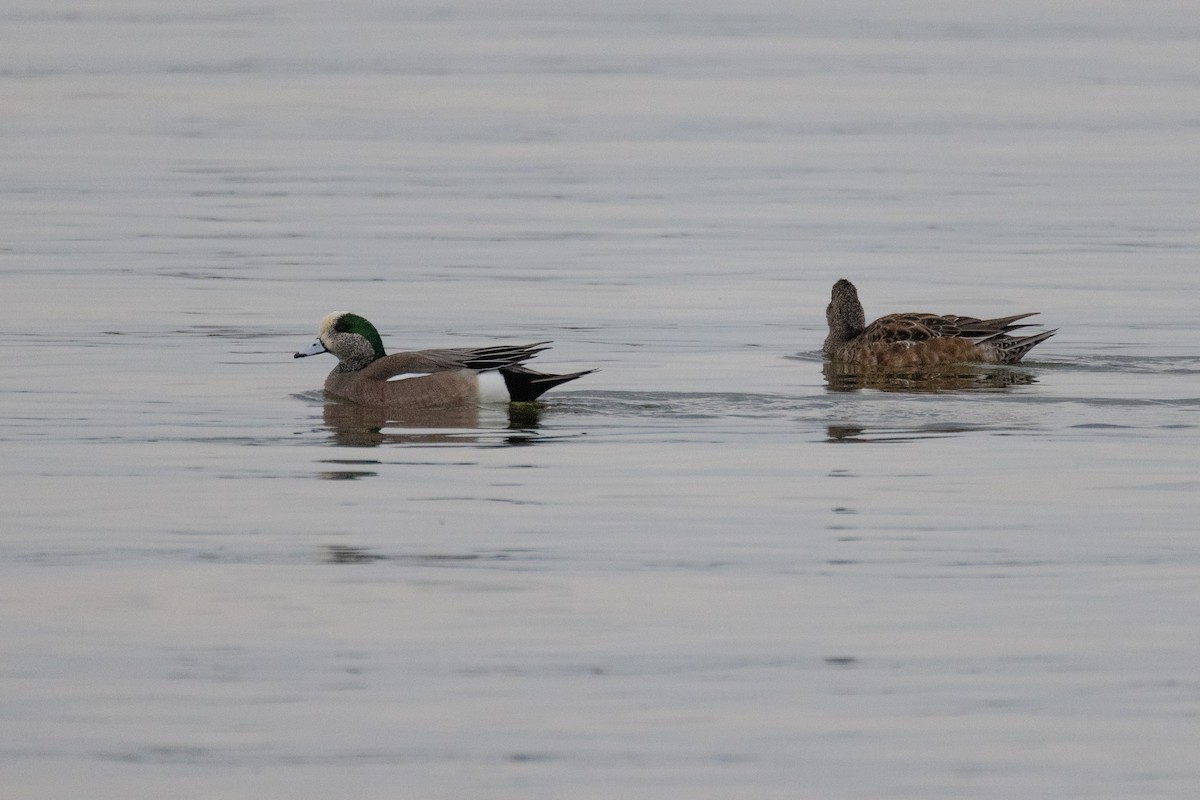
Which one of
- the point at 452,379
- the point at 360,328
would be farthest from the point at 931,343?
the point at 360,328

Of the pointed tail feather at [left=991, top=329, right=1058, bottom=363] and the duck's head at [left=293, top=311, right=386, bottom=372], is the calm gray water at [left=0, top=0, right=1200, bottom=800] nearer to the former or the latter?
the pointed tail feather at [left=991, top=329, right=1058, bottom=363]

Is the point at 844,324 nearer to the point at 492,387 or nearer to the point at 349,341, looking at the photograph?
the point at 492,387

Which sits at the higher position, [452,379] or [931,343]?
[931,343]

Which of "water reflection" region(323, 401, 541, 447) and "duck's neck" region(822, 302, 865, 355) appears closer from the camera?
"water reflection" region(323, 401, 541, 447)

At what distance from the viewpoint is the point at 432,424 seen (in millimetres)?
13930

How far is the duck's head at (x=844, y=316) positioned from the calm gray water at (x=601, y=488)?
1.20 feet

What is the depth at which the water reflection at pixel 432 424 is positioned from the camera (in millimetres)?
13203

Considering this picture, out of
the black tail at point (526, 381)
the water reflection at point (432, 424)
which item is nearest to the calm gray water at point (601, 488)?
the water reflection at point (432, 424)

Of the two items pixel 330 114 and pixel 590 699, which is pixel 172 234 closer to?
pixel 330 114

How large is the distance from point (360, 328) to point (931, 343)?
3966 mm

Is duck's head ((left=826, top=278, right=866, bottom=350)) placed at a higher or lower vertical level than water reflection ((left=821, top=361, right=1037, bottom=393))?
higher

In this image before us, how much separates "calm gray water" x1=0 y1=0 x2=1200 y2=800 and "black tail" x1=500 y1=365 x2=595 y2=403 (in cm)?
20

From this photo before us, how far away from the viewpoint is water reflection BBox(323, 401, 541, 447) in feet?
43.3

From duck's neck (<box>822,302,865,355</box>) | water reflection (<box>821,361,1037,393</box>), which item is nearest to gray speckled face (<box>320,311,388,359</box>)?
water reflection (<box>821,361,1037,393</box>)
